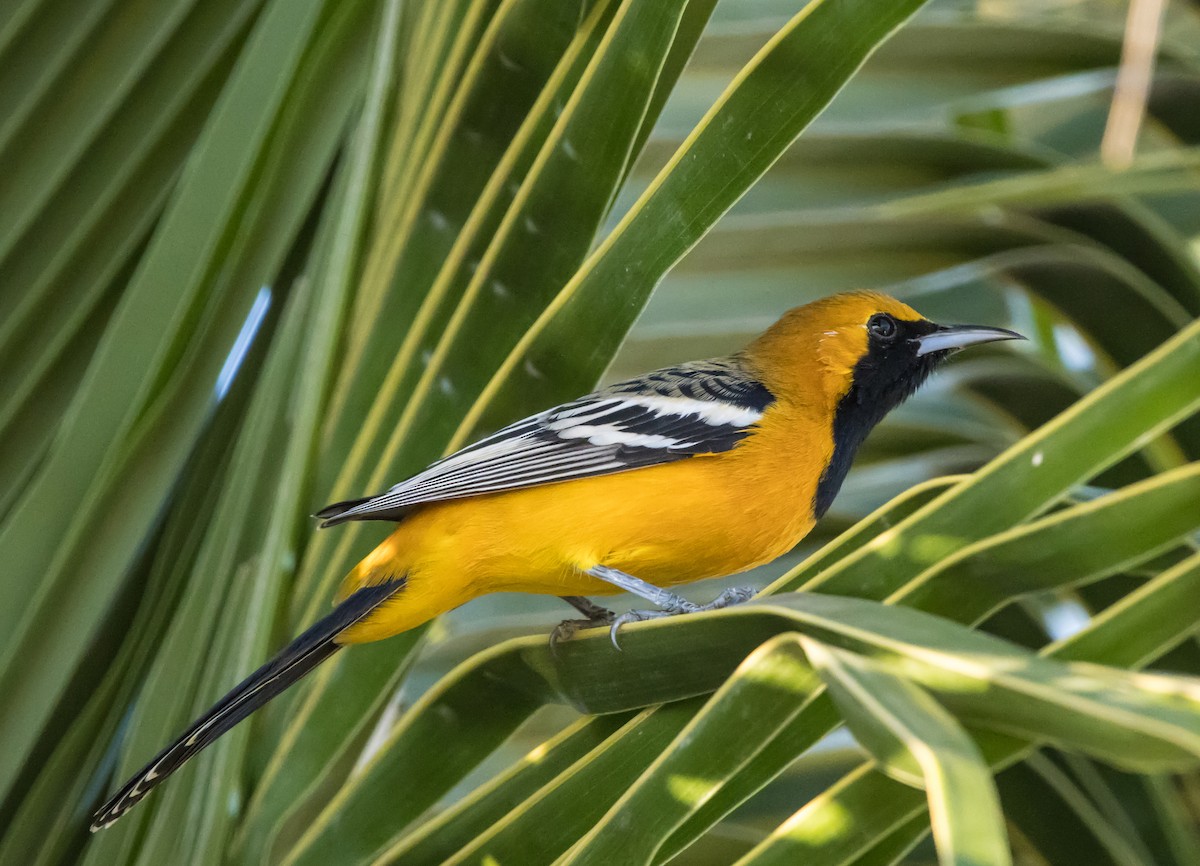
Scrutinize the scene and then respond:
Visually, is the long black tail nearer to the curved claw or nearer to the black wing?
the black wing

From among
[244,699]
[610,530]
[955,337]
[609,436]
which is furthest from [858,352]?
[244,699]

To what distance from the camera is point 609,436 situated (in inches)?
75.9

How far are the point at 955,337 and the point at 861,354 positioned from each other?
0.60ft

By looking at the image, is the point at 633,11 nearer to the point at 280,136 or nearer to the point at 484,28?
the point at 484,28

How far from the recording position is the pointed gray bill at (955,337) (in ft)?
6.59

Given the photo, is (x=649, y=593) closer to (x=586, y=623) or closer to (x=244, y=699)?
(x=586, y=623)

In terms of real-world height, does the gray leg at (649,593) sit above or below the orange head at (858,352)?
below

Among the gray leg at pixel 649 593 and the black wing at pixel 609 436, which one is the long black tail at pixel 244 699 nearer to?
the black wing at pixel 609 436

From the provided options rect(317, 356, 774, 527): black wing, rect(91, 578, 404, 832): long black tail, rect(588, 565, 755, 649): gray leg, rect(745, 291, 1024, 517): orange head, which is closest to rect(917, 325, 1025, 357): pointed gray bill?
rect(745, 291, 1024, 517): orange head

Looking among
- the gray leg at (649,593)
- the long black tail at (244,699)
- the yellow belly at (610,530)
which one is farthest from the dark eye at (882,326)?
the long black tail at (244,699)

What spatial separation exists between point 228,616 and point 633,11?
2.82ft

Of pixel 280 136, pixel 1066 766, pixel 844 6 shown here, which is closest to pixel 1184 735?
pixel 844 6

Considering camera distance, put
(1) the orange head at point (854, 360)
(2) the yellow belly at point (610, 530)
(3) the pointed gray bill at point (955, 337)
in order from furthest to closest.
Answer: (1) the orange head at point (854, 360), (3) the pointed gray bill at point (955, 337), (2) the yellow belly at point (610, 530)

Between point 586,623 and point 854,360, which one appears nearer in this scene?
point 586,623
